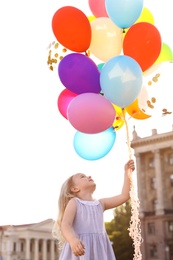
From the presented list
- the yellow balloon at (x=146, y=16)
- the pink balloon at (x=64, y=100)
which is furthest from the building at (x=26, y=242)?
the yellow balloon at (x=146, y=16)

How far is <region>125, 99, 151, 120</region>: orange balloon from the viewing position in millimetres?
4761

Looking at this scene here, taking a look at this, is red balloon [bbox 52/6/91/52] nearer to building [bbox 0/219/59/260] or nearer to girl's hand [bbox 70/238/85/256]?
girl's hand [bbox 70/238/85/256]

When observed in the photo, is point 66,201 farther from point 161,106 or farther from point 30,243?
point 30,243

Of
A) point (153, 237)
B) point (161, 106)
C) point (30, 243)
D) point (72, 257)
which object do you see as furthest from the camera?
point (30, 243)

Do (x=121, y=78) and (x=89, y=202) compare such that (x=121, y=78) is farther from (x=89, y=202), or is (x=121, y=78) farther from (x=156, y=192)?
(x=156, y=192)

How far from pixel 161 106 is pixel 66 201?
1.49 meters

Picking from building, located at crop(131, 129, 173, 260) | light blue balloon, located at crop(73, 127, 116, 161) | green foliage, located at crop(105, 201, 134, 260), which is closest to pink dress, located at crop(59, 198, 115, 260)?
light blue balloon, located at crop(73, 127, 116, 161)

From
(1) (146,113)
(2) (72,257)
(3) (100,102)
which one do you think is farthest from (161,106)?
(2) (72,257)

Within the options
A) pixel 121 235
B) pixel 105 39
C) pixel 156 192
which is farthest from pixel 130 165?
pixel 156 192

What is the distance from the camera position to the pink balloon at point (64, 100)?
4891 mm

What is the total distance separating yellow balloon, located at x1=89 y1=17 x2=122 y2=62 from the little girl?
3.71 feet

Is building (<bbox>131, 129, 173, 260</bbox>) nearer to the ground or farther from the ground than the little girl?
farther from the ground

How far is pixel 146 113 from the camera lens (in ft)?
15.8

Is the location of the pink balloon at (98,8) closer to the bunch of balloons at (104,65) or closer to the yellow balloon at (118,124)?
the bunch of balloons at (104,65)
